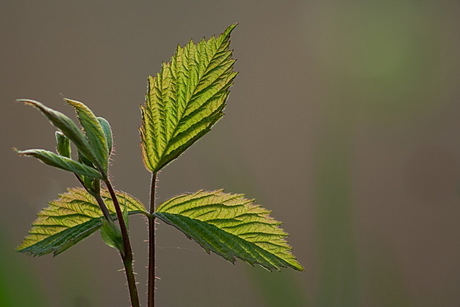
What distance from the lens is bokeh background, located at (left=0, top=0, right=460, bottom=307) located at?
1.61 meters

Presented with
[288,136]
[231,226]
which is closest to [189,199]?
[231,226]

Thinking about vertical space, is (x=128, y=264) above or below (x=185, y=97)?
below

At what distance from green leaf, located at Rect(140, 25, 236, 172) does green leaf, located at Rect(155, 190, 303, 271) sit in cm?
3

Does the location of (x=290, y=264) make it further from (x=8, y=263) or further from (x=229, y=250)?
(x=8, y=263)

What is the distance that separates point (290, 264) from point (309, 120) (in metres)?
1.33

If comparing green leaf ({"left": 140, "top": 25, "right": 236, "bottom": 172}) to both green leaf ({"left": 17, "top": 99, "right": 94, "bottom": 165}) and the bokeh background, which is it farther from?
the bokeh background

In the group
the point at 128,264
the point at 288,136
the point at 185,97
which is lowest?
the point at 128,264

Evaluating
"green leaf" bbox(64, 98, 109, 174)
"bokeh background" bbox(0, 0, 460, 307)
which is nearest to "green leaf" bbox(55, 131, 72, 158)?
"green leaf" bbox(64, 98, 109, 174)

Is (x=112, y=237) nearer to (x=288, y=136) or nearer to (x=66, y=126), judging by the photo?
(x=66, y=126)

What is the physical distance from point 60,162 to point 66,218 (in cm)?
9

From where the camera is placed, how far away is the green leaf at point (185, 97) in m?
0.35

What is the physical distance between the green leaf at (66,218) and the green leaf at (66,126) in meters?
0.06

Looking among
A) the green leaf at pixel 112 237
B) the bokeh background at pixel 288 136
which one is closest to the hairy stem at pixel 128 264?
the green leaf at pixel 112 237

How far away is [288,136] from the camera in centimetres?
167
